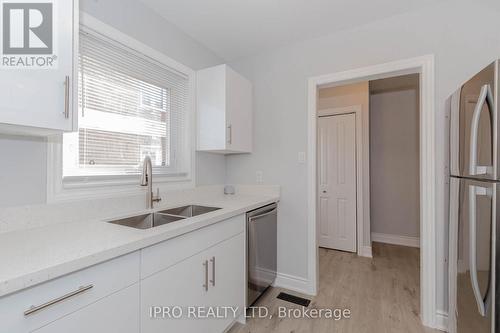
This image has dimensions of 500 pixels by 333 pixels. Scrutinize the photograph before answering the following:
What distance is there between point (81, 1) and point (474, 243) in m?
2.60

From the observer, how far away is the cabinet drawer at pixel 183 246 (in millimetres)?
1050

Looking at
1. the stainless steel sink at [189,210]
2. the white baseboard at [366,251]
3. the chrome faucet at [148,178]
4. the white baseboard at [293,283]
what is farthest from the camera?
the white baseboard at [366,251]

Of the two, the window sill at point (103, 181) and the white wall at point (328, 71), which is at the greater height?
the white wall at point (328, 71)

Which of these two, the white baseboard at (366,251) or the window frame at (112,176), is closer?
the window frame at (112,176)

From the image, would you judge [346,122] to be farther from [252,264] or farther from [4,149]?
[4,149]

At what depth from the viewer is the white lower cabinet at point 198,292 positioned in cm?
108

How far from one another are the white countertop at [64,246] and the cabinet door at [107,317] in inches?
6.7

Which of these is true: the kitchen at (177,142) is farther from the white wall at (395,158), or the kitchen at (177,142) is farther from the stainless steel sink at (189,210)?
the white wall at (395,158)

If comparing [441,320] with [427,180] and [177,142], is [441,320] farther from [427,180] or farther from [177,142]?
[177,142]

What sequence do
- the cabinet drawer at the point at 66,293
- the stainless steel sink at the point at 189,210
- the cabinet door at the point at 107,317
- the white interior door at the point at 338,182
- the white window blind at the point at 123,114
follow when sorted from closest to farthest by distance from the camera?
the cabinet drawer at the point at 66,293 < the cabinet door at the point at 107,317 < the white window blind at the point at 123,114 < the stainless steel sink at the point at 189,210 < the white interior door at the point at 338,182

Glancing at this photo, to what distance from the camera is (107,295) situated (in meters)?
0.89

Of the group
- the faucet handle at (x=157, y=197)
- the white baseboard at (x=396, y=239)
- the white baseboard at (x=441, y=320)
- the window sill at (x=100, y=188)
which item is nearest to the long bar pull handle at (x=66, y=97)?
the window sill at (x=100, y=188)

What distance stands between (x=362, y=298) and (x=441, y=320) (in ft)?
1.82
